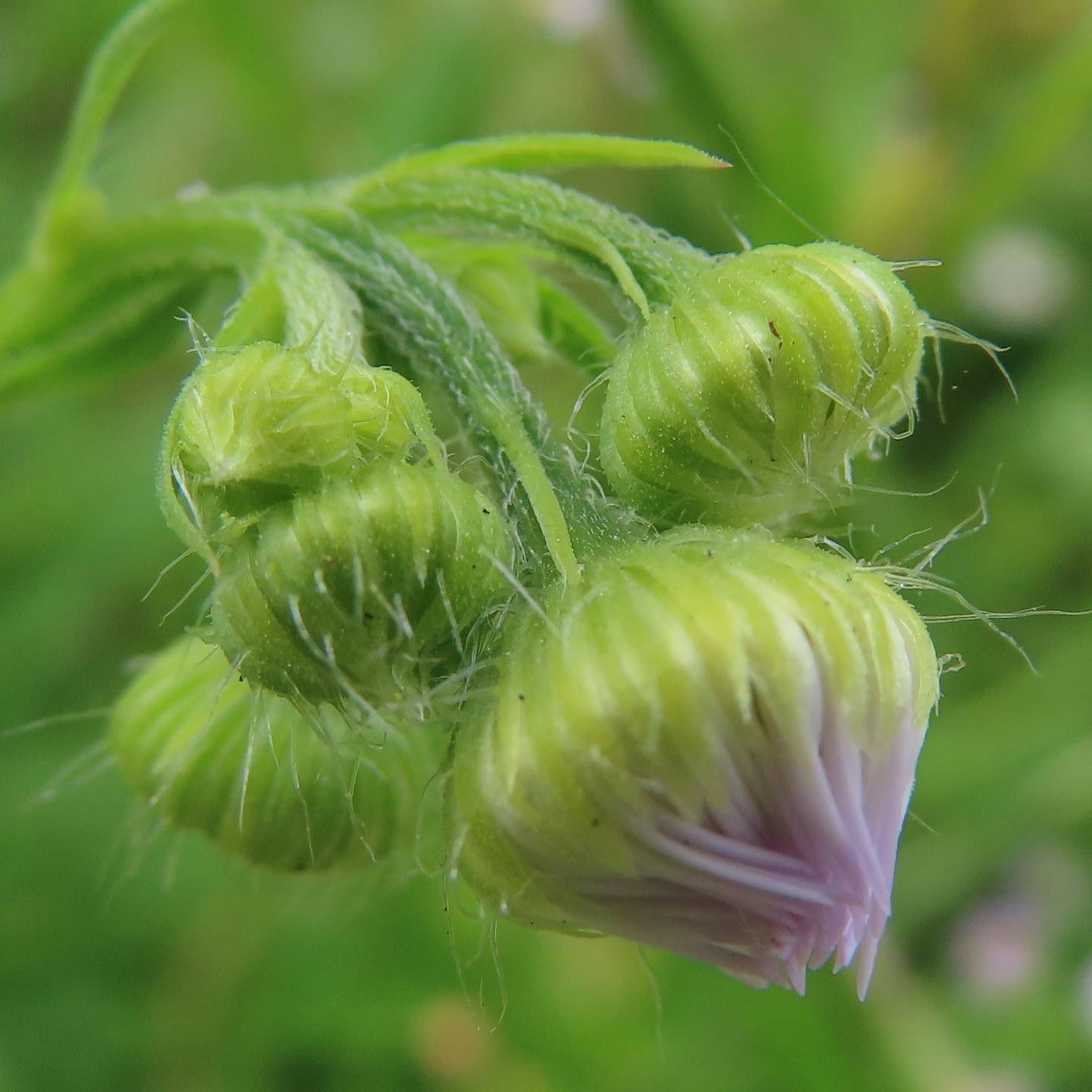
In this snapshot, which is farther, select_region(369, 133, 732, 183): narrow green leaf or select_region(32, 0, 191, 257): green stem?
select_region(32, 0, 191, 257): green stem

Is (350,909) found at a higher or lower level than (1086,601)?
higher

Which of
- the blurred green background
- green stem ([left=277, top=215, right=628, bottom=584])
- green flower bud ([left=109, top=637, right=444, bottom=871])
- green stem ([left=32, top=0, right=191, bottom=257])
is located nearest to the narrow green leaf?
green stem ([left=277, top=215, right=628, bottom=584])

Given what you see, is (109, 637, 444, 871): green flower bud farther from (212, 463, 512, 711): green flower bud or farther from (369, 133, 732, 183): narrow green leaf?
(369, 133, 732, 183): narrow green leaf

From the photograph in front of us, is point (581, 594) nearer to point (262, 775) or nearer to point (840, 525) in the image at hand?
point (262, 775)

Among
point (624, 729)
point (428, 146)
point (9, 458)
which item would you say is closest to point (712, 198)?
point (428, 146)

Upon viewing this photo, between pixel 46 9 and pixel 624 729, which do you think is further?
pixel 46 9

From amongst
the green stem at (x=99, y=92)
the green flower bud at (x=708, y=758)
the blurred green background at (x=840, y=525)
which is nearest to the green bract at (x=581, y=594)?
the green flower bud at (x=708, y=758)

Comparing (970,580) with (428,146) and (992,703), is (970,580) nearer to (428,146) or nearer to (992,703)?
(992,703)
